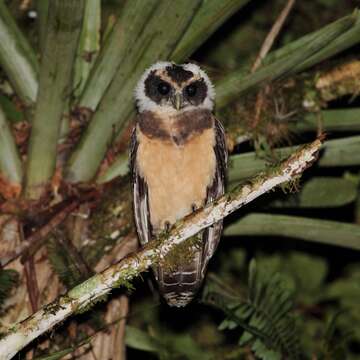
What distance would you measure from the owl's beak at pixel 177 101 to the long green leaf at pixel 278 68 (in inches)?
→ 13.7

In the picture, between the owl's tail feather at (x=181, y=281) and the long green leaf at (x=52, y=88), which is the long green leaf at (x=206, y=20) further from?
the owl's tail feather at (x=181, y=281)

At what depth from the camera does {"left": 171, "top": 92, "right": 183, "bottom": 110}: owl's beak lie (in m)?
4.11

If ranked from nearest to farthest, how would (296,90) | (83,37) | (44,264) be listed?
(44,264)
(83,37)
(296,90)

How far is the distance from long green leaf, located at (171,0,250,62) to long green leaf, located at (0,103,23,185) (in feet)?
3.22

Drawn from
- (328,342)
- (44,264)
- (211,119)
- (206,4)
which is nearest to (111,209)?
(44,264)

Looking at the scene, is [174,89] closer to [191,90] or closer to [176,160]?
[191,90]

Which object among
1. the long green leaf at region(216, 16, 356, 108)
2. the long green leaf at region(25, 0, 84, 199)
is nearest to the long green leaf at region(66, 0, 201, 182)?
the long green leaf at region(25, 0, 84, 199)

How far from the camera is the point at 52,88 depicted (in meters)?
3.37

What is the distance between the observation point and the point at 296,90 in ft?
13.6

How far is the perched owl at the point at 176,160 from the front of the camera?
383cm

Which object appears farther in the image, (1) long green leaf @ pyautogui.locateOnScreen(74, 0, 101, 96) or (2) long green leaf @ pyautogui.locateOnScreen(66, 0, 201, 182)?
(1) long green leaf @ pyautogui.locateOnScreen(74, 0, 101, 96)

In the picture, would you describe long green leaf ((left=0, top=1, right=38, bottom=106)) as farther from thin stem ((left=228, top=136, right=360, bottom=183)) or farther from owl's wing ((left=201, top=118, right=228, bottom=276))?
thin stem ((left=228, top=136, right=360, bottom=183))

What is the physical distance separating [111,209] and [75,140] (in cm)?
42

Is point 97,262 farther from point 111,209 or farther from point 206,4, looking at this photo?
point 206,4
